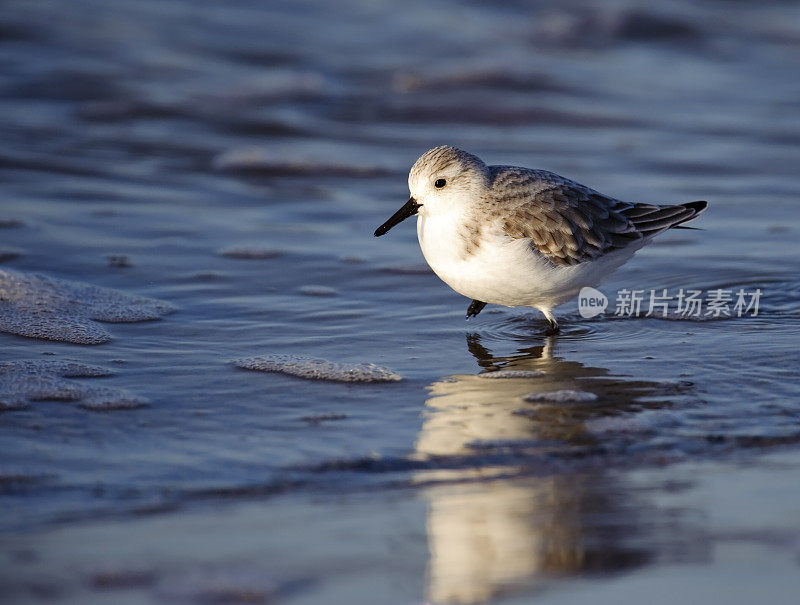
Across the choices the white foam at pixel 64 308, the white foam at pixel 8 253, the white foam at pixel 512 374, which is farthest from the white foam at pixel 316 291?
the white foam at pixel 8 253

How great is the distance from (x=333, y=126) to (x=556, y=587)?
720 centimetres

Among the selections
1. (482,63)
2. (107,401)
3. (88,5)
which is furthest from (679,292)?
(88,5)

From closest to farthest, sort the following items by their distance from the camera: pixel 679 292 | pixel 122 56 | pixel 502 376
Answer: pixel 502 376
pixel 679 292
pixel 122 56

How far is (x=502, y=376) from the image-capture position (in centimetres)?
461

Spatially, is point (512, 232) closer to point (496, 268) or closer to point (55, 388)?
point (496, 268)

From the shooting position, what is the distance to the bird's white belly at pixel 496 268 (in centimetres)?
489

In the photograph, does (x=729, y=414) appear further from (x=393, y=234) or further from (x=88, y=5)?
(x=88, y=5)

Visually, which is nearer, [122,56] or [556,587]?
[556,587]

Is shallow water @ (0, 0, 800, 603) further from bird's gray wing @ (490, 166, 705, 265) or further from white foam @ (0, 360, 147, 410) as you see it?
bird's gray wing @ (490, 166, 705, 265)

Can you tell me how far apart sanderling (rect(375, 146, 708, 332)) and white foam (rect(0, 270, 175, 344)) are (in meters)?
1.31

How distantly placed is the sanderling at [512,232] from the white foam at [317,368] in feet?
2.19

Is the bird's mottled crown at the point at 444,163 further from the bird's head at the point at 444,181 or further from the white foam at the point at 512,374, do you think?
the white foam at the point at 512,374

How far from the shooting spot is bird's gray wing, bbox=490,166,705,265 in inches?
199

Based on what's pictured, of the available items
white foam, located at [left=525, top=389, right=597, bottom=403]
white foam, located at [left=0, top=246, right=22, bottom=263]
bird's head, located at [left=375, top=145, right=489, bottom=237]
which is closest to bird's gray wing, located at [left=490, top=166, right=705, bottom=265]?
bird's head, located at [left=375, top=145, right=489, bottom=237]
